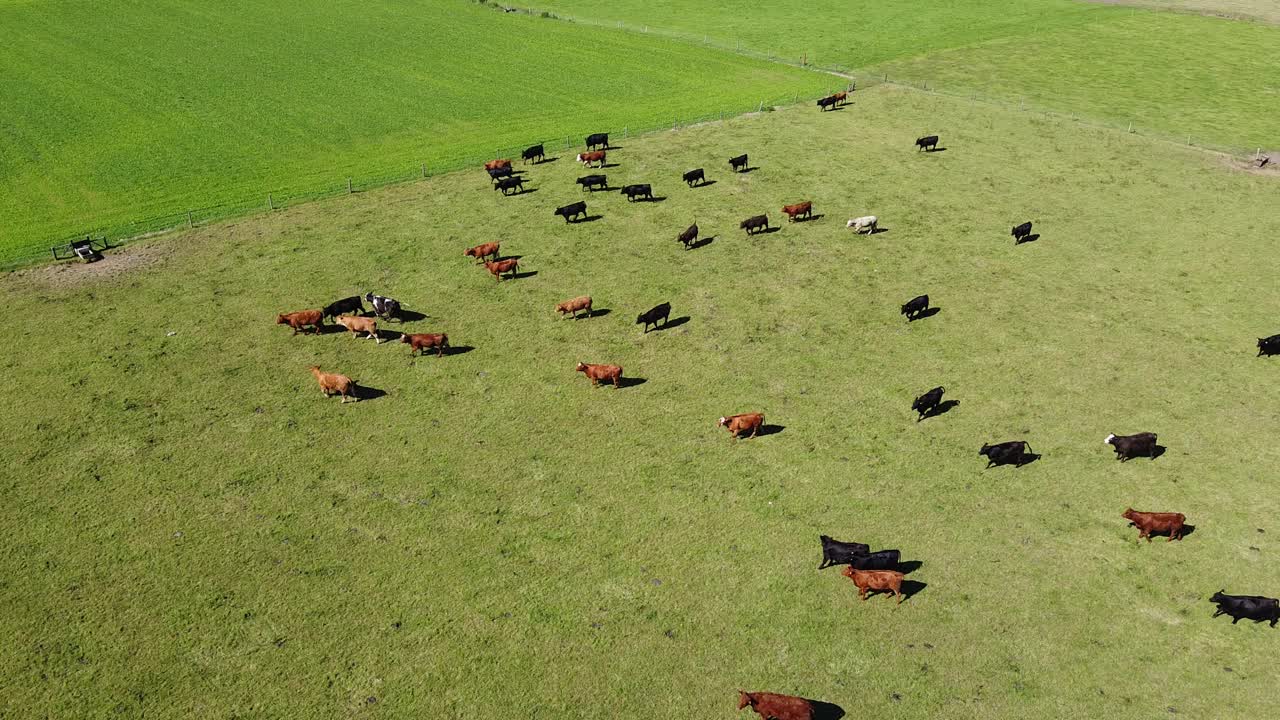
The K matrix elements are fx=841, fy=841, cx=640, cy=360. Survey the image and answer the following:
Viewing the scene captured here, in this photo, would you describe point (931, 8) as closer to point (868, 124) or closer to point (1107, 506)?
point (868, 124)

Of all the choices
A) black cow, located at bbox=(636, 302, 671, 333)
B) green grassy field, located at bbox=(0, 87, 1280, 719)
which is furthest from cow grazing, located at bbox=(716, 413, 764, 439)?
black cow, located at bbox=(636, 302, 671, 333)

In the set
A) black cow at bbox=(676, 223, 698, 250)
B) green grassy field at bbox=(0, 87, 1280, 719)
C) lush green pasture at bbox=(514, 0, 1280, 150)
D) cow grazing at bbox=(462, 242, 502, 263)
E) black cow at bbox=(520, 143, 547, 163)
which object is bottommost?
green grassy field at bbox=(0, 87, 1280, 719)

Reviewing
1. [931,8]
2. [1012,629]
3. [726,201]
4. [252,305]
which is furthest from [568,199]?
[931,8]

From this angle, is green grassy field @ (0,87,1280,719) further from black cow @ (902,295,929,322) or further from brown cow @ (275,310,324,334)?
brown cow @ (275,310,324,334)

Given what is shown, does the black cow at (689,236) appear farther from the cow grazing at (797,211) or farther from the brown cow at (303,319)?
the brown cow at (303,319)

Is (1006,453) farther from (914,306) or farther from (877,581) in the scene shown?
(914,306)

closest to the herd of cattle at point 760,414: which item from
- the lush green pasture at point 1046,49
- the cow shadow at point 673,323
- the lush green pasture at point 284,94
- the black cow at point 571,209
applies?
the black cow at point 571,209

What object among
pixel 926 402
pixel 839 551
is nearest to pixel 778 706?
pixel 839 551

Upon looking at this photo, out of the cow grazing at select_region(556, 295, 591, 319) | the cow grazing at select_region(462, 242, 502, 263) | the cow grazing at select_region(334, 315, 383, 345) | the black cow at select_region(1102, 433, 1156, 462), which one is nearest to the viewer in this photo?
the black cow at select_region(1102, 433, 1156, 462)
